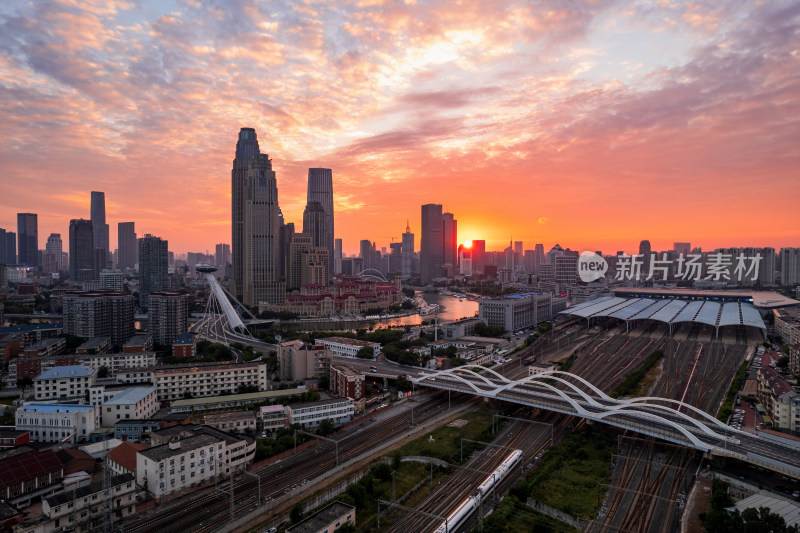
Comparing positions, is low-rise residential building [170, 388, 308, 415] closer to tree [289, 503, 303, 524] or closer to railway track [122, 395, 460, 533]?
railway track [122, 395, 460, 533]

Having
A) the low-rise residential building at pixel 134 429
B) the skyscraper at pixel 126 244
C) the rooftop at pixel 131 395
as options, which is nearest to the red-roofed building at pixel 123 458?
the low-rise residential building at pixel 134 429

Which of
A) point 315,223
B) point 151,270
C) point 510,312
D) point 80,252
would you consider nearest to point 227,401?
point 510,312

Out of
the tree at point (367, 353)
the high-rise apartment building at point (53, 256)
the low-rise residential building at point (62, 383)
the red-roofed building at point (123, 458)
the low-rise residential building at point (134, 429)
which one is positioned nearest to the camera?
the red-roofed building at point (123, 458)

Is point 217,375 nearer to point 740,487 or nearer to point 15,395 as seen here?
point 15,395

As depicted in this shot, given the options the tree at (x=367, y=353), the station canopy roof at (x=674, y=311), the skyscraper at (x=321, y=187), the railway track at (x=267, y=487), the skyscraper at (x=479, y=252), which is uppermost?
the skyscraper at (x=321, y=187)

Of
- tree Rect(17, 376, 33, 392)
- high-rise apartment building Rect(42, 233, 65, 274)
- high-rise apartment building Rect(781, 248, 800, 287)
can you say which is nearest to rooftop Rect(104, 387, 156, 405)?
tree Rect(17, 376, 33, 392)

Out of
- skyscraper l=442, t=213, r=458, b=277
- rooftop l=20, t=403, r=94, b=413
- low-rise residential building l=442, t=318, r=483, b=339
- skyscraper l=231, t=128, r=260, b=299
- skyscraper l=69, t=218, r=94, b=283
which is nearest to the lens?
rooftop l=20, t=403, r=94, b=413

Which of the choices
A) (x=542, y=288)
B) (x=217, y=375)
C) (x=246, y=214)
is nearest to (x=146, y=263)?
(x=246, y=214)

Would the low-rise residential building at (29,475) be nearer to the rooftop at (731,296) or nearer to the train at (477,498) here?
the train at (477,498)
